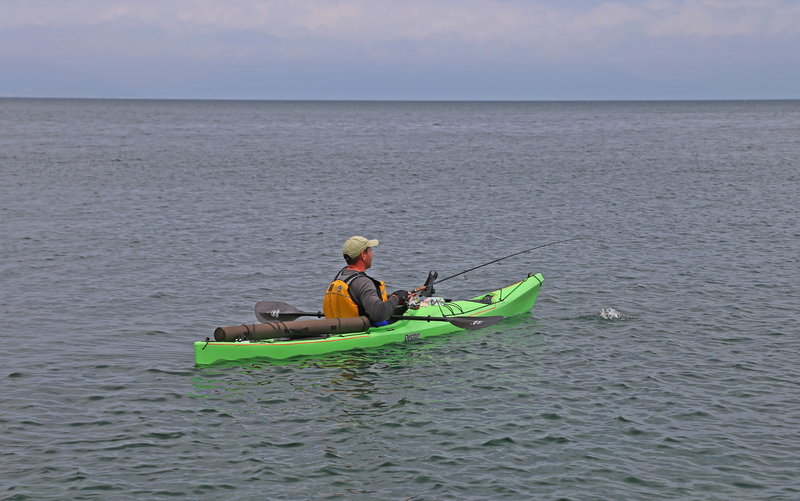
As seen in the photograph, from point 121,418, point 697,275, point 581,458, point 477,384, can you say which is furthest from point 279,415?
point 697,275

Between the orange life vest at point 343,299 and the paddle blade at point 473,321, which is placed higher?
the orange life vest at point 343,299

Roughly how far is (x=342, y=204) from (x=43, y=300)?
19390 mm

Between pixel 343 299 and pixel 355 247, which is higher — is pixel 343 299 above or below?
below

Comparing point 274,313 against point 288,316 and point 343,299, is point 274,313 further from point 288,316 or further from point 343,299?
point 343,299

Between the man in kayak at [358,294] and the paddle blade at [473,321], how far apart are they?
1504mm

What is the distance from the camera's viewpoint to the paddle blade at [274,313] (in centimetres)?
1434

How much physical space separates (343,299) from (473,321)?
2623 mm

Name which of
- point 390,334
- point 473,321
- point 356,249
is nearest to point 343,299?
point 356,249

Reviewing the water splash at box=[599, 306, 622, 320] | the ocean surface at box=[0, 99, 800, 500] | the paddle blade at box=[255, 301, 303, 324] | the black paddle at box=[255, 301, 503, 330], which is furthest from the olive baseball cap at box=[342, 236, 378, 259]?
the water splash at box=[599, 306, 622, 320]

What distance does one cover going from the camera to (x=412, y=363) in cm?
1340

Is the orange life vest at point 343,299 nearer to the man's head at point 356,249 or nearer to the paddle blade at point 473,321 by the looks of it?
the man's head at point 356,249

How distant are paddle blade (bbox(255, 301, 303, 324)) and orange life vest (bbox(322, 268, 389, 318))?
1.08 m

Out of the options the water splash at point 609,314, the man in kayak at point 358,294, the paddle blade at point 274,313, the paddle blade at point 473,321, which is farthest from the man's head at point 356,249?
the water splash at point 609,314

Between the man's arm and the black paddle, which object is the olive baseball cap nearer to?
the man's arm
